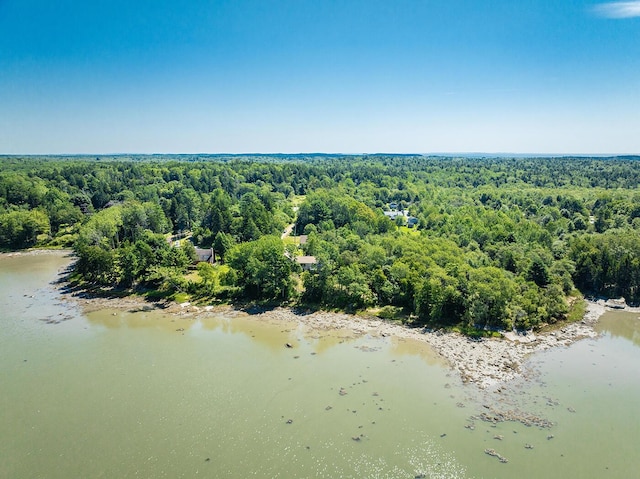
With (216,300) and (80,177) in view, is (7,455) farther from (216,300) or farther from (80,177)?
(80,177)

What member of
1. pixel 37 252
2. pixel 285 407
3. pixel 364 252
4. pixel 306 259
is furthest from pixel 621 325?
pixel 37 252

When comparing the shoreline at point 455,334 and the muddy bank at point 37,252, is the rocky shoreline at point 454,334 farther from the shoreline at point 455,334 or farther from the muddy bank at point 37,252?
the muddy bank at point 37,252

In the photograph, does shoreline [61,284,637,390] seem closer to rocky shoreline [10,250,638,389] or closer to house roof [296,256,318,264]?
rocky shoreline [10,250,638,389]

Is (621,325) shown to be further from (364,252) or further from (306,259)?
(306,259)

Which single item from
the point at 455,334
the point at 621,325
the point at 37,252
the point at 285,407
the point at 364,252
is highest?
the point at 364,252

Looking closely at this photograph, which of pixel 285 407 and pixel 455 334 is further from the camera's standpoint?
pixel 455 334

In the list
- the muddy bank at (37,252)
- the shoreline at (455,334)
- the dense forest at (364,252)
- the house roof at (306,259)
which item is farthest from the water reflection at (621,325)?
the muddy bank at (37,252)

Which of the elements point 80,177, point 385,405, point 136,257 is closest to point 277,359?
point 385,405

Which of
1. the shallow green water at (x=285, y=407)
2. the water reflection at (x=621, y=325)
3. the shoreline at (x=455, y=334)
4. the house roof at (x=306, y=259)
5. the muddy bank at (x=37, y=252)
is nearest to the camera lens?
the shallow green water at (x=285, y=407)
